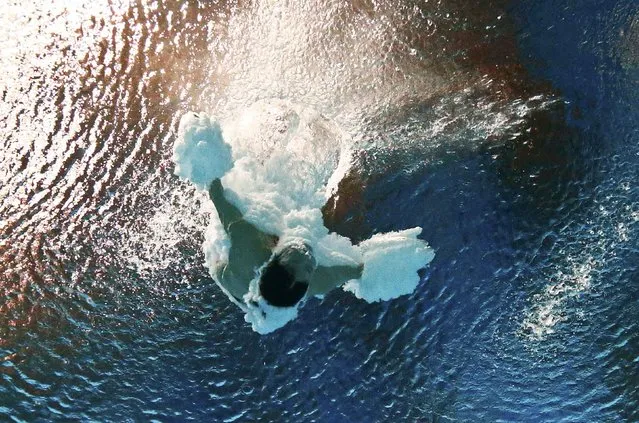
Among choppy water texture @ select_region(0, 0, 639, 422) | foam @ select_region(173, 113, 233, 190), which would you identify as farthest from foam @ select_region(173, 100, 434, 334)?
choppy water texture @ select_region(0, 0, 639, 422)

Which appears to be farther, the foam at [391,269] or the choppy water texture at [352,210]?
the choppy water texture at [352,210]

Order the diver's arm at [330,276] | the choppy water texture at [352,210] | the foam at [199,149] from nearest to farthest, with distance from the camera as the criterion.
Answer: the foam at [199,149]
the diver's arm at [330,276]
the choppy water texture at [352,210]

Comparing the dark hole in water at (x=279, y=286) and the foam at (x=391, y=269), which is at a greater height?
Answer: the foam at (x=391, y=269)

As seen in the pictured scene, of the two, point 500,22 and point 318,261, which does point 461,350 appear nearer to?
point 318,261

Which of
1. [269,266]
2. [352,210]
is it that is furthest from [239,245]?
[352,210]

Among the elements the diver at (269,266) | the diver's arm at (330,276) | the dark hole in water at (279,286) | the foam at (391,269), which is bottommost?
the dark hole in water at (279,286)

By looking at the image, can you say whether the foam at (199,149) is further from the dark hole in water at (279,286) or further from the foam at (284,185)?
the dark hole in water at (279,286)

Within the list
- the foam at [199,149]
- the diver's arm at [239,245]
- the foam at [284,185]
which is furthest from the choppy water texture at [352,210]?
the foam at [199,149]

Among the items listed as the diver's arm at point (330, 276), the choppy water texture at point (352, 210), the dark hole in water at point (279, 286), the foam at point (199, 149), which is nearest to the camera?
the dark hole in water at point (279, 286)

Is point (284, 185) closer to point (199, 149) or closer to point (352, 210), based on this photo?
point (352, 210)
